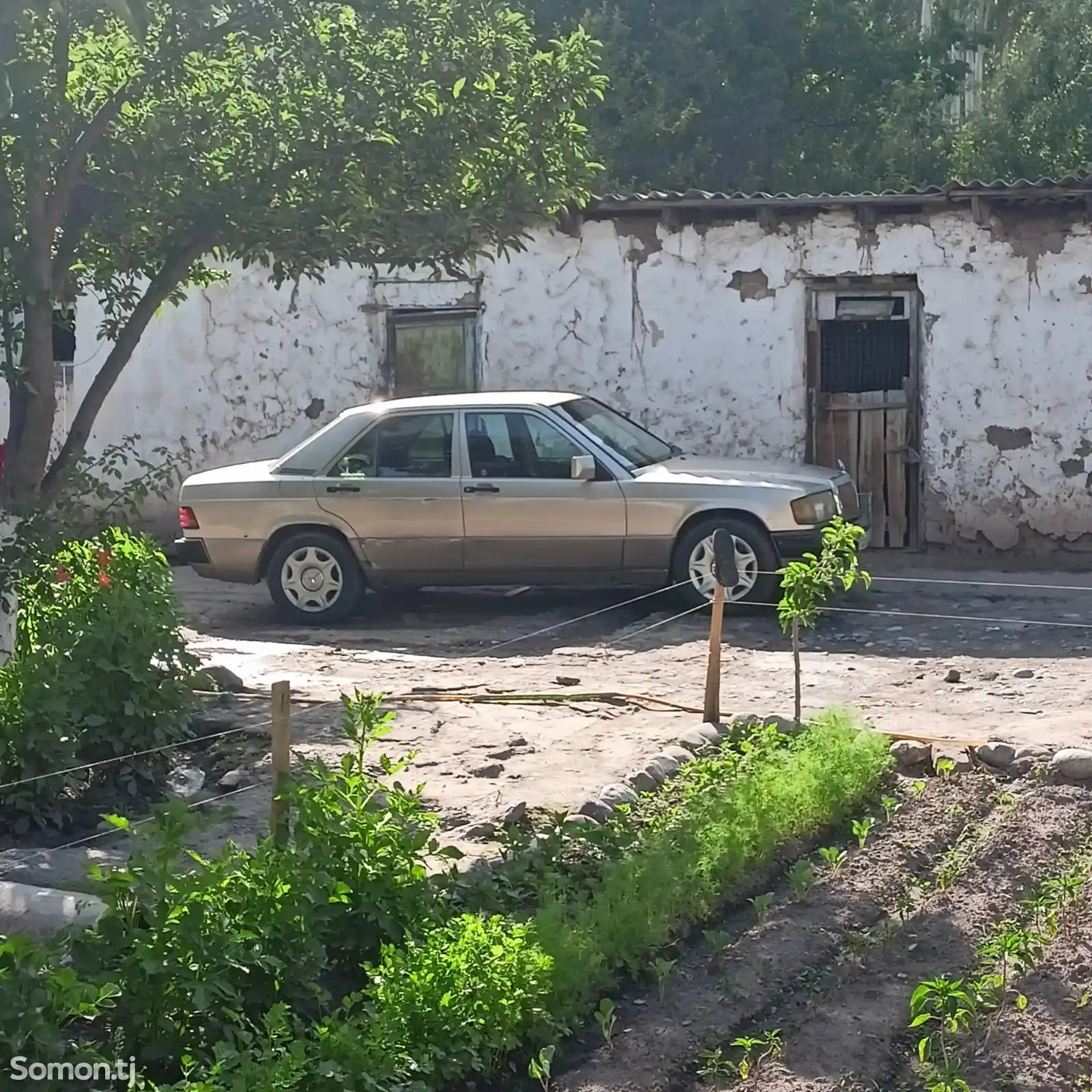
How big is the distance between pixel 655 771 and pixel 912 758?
3.99ft

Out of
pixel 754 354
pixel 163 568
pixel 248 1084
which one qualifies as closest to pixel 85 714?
pixel 163 568

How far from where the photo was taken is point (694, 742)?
730 centimetres

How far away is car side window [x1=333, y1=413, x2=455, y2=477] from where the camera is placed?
37.8ft

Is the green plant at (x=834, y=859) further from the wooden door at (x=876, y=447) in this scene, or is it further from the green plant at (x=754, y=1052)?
the wooden door at (x=876, y=447)

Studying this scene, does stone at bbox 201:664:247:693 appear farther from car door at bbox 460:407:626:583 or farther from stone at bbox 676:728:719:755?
stone at bbox 676:728:719:755

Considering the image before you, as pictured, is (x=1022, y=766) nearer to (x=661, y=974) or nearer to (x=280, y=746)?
(x=661, y=974)

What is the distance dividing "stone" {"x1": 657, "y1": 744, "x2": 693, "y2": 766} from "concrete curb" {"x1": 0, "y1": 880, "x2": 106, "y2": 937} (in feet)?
9.01

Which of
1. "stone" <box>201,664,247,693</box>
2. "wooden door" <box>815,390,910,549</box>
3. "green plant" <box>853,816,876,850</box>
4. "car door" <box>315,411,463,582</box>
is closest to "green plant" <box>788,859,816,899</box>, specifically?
"green plant" <box>853,816,876,850</box>

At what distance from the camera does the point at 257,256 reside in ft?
27.6

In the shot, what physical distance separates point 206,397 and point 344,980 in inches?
450

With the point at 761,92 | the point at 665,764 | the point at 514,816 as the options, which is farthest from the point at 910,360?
the point at 761,92

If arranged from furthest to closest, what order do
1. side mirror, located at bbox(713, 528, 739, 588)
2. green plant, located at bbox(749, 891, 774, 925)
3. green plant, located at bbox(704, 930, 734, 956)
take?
1. side mirror, located at bbox(713, 528, 739, 588)
2. green plant, located at bbox(749, 891, 774, 925)
3. green plant, located at bbox(704, 930, 734, 956)

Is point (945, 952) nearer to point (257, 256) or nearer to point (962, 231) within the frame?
point (257, 256)

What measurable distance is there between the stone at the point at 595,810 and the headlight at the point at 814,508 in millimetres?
4779
